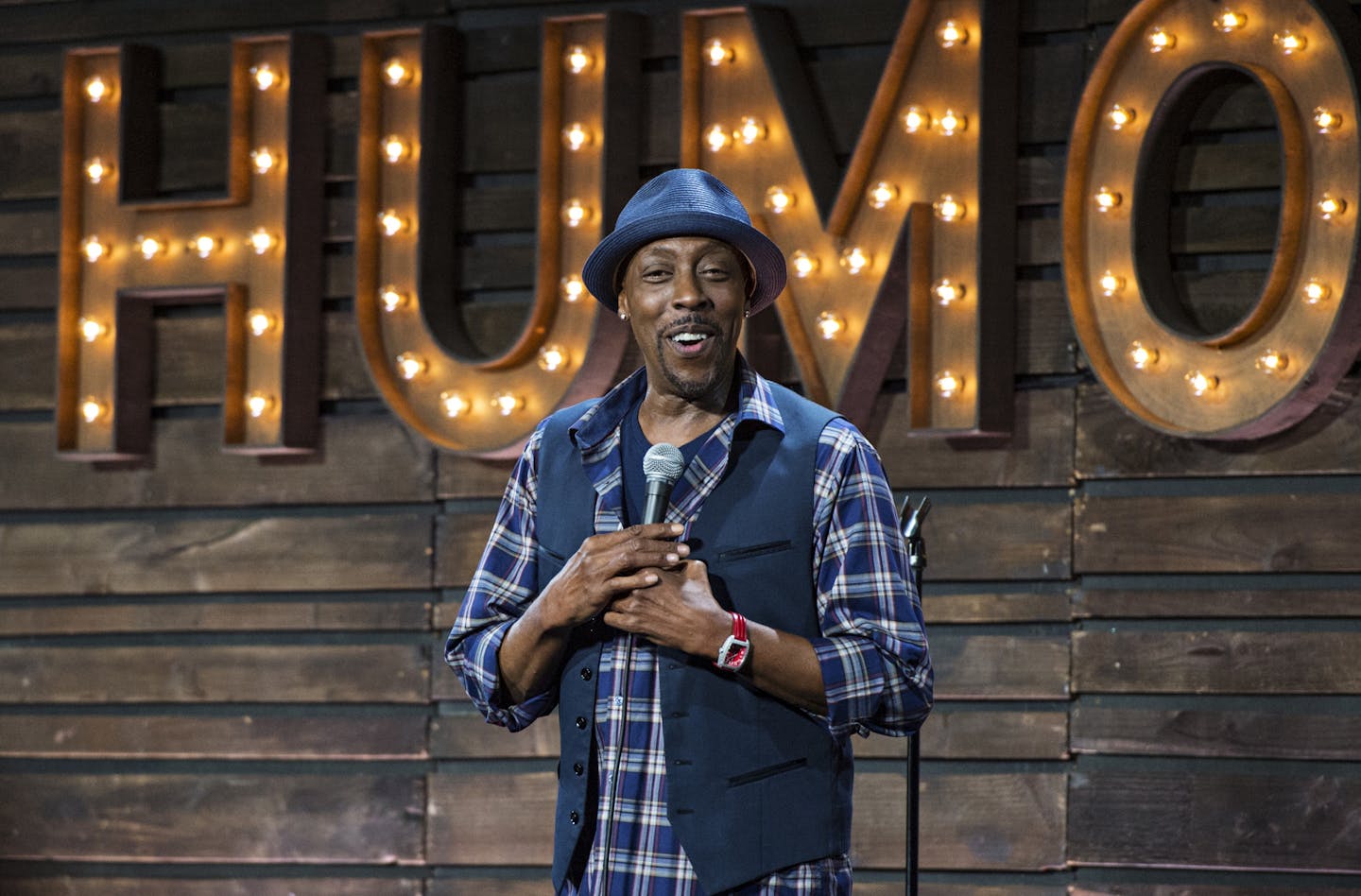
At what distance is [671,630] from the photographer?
2020 millimetres

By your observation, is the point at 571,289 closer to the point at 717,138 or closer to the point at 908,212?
the point at 717,138

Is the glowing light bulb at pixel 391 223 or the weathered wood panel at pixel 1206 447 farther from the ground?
the glowing light bulb at pixel 391 223

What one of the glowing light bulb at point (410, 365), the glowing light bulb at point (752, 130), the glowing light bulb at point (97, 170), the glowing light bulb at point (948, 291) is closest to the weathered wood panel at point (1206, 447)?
the glowing light bulb at point (948, 291)

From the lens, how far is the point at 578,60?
4.57 m

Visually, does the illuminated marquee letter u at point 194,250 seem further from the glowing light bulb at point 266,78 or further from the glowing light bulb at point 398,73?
the glowing light bulb at point 398,73

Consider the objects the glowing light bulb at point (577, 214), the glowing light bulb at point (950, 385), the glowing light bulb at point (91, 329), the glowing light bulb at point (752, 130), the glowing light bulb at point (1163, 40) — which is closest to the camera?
the glowing light bulb at point (1163, 40)

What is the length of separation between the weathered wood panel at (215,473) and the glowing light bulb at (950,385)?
1.41 m

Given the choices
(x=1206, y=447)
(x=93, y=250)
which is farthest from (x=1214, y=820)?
(x=93, y=250)

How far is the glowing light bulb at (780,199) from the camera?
4367 mm

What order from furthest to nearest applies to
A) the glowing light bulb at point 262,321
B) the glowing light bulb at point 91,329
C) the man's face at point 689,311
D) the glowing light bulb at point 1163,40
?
the glowing light bulb at point 91,329
the glowing light bulb at point 262,321
the glowing light bulb at point 1163,40
the man's face at point 689,311

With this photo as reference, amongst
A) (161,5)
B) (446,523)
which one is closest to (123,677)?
(446,523)

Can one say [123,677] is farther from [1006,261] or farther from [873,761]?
[1006,261]

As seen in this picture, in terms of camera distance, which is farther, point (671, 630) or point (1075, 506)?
point (1075, 506)

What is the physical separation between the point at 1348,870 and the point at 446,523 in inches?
94.5
